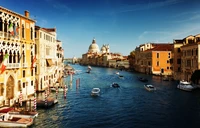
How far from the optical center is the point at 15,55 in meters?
21.6

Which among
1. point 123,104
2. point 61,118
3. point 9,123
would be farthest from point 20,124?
point 123,104

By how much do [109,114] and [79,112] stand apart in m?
3.06

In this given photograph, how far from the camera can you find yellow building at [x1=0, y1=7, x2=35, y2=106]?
19.6 meters

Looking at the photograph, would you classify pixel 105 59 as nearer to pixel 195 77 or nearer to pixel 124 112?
pixel 195 77

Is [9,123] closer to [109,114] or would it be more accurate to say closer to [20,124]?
[20,124]

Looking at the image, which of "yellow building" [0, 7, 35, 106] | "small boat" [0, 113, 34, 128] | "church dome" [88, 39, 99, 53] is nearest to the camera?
"small boat" [0, 113, 34, 128]

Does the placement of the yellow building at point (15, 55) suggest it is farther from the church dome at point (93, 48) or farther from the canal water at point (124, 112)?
the church dome at point (93, 48)

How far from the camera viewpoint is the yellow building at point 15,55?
19.6 metres

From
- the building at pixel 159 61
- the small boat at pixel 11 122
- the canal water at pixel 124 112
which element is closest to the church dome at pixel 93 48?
the building at pixel 159 61

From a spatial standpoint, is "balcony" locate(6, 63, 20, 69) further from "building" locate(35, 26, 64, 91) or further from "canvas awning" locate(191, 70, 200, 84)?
"canvas awning" locate(191, 70, 200, 84)

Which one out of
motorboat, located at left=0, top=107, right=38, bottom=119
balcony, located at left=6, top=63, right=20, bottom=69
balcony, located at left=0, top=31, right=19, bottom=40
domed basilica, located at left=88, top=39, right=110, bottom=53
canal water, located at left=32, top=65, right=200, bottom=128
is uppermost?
domed basilica, located at left=88, top=39, right=110, bottom=53

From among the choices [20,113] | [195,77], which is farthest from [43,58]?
[195,77]

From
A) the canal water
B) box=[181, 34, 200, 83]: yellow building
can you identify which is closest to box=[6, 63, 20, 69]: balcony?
the canal water

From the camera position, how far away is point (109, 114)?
65.3ft
